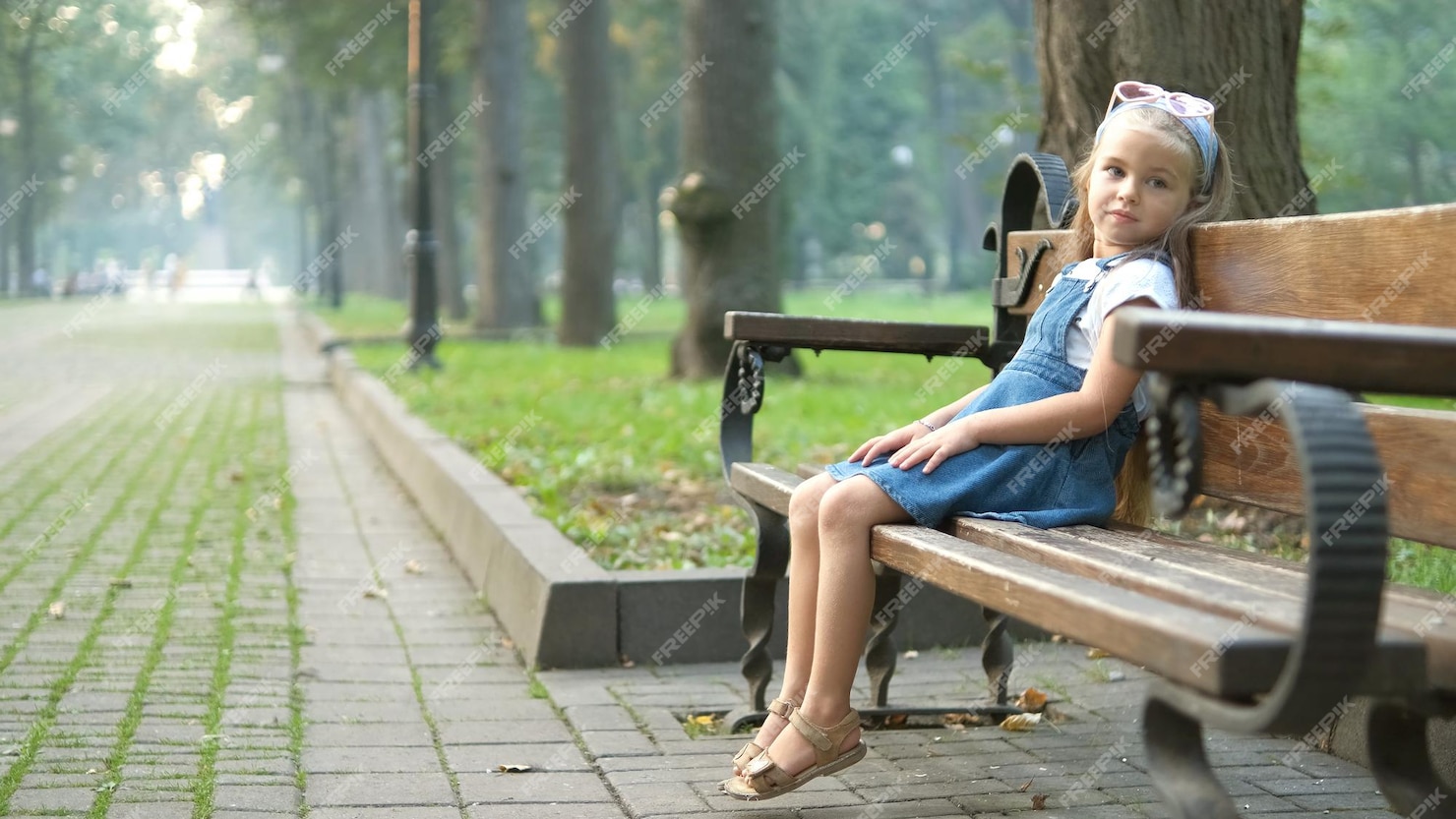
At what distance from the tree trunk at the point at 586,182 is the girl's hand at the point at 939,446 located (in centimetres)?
1592

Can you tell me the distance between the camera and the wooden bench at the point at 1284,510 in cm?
184

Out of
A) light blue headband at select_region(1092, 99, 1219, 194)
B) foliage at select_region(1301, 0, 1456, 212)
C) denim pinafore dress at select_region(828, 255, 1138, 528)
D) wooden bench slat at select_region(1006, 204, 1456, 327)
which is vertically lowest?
denim pinafore dress at select_region(828, 255, 1138, 528)

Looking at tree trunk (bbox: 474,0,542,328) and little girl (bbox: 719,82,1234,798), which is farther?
tree trunk (bbox: 474,0,542,328)

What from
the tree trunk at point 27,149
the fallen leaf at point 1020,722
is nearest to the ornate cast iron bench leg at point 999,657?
the fallen leaf at point 1020,722

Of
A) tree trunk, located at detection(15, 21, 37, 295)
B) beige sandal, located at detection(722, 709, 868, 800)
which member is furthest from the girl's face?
tree trunk, located at detection(15, 21, 37, 295)

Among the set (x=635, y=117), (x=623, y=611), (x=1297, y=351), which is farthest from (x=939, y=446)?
(x=635, y=117)

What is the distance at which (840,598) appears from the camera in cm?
306

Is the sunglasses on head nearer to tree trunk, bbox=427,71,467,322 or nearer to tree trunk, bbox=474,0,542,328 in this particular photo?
tree trunk, bbox=474,0,542,328

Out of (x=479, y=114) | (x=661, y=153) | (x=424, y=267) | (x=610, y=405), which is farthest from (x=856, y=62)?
(x=610, y=405)

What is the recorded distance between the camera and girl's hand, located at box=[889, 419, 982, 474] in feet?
10.1

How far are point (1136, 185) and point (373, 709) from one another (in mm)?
2342

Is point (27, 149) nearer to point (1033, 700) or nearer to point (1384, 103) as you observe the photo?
point (1384, 103)

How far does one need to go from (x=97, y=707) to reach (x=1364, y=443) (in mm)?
3263

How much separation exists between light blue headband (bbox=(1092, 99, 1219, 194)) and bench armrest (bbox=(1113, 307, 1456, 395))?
3.98ft
